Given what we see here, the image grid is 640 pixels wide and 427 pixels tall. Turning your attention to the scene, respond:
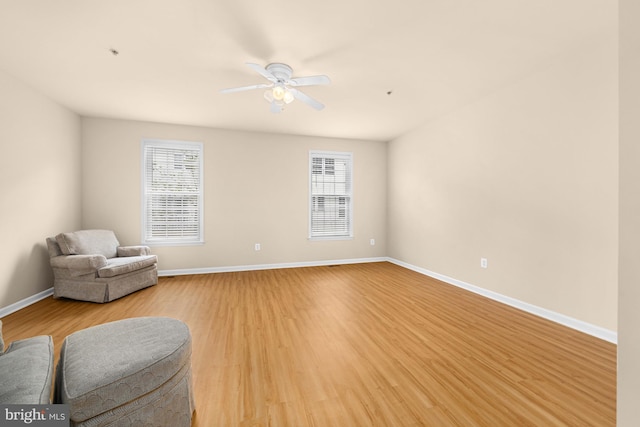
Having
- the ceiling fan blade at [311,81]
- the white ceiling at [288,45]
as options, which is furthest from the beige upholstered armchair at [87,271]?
the ceiling fan blade at [311,81]

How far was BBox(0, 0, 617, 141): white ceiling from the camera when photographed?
2.00m

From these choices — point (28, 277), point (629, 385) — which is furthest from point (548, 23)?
point (28, 277)

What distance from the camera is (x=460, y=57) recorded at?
262 centimetres

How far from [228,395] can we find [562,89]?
396 centimetres

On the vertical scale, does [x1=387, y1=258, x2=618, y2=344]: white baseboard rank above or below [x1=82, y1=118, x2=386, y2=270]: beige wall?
below

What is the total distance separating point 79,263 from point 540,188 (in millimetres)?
A: 5487

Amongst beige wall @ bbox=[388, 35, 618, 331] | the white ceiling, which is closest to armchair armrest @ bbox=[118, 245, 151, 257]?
the white ceiling

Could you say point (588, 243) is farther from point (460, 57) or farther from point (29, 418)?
point (29, 418)

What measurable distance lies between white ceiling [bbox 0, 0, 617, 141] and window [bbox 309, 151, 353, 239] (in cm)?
195

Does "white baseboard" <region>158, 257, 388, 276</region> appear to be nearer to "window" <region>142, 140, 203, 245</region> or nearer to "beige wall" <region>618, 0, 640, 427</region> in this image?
"window" <region>142, 140, 203, 245</region>

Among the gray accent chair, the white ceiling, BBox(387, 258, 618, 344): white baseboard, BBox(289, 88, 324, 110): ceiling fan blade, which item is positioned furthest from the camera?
BBox(289, 88, 324, 110): ceiling fan blade

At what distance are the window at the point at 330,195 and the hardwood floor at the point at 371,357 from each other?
206 cm

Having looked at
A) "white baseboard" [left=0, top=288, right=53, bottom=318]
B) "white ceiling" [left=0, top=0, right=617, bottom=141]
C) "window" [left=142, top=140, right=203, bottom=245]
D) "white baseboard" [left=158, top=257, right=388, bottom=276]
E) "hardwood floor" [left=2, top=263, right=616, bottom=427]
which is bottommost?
"hardwood floor" [left=2, top=263, right=616, bottom=427]

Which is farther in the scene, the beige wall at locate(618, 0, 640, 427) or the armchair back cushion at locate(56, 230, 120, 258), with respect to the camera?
the armchair back cushion at locate(56, 230, 120, 258)
